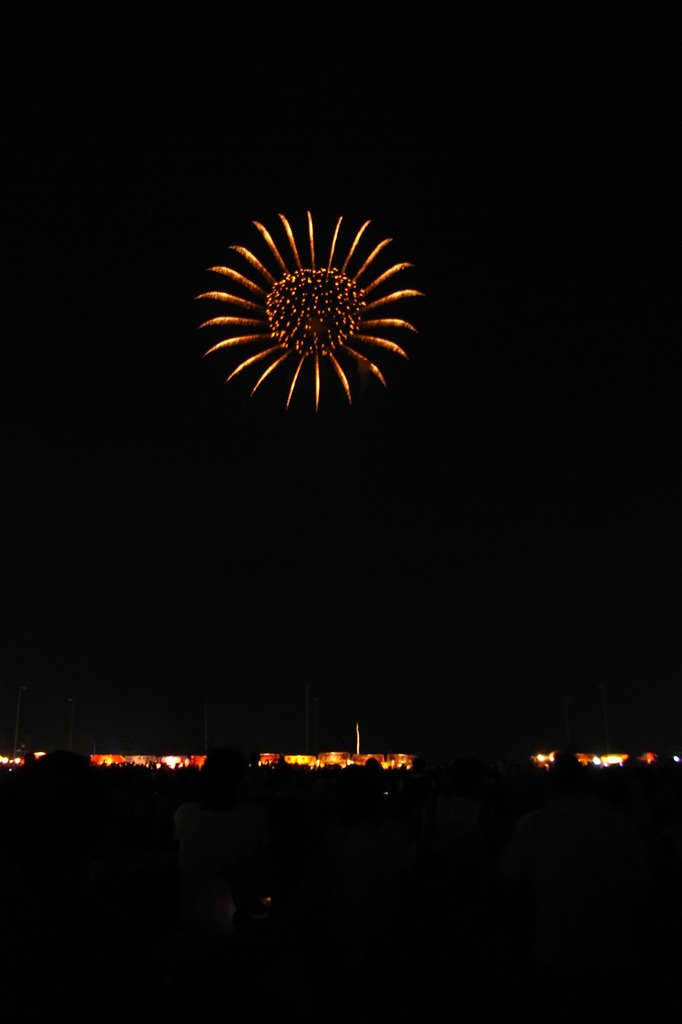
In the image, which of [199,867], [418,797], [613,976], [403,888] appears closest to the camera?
[613,976]

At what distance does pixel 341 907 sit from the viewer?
4.75 metres

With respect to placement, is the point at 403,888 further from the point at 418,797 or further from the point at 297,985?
the point at 418,797

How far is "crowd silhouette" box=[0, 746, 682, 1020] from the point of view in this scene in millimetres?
2254

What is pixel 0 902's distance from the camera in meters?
2.30

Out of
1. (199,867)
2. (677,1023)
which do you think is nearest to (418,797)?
(199,867)

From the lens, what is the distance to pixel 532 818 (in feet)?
15.5

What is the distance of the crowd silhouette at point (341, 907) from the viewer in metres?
2.25

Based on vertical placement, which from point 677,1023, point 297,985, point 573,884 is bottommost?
point 677,1023

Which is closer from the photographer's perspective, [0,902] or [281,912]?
[0,902]

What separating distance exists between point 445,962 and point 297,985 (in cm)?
273

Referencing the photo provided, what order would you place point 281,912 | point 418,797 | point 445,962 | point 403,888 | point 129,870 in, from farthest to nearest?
point 418,797 < point 129,870 < point 445,962 < point 403,888 < point 281,912

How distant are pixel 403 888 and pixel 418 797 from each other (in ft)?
17.4

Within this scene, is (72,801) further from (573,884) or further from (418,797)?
(418,797)

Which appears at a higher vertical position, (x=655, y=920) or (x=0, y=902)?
(x=0, y=902)
